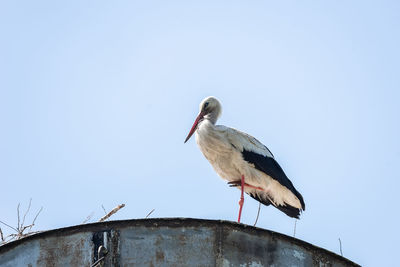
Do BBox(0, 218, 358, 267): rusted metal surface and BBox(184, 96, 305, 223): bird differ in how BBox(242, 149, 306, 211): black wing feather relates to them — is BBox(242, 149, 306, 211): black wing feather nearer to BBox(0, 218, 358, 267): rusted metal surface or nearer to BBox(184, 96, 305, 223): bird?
BBox(184, 96, 305, 223): bird

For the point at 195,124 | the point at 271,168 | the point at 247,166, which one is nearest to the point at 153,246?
the point at 247,166

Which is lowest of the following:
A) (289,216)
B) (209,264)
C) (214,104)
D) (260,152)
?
(209,264)

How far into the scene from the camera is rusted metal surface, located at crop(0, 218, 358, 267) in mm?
6219

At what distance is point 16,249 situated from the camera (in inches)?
251

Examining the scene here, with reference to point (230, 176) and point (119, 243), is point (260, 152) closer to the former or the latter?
point (230, 176)

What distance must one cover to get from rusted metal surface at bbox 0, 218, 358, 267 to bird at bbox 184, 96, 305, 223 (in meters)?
3.58

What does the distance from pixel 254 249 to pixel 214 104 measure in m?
4.45

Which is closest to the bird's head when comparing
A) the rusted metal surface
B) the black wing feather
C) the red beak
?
the red beak

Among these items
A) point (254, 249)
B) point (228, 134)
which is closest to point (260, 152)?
point (228, 134)

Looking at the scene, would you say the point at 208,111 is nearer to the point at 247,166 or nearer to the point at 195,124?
the point at 195,124

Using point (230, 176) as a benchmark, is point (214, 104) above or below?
above

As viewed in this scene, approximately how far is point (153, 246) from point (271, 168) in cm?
411

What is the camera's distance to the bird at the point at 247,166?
9.94 metres

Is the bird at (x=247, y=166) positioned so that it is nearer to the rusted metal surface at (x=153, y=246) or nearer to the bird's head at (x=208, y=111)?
the bird's head at (x=208, y=111)
